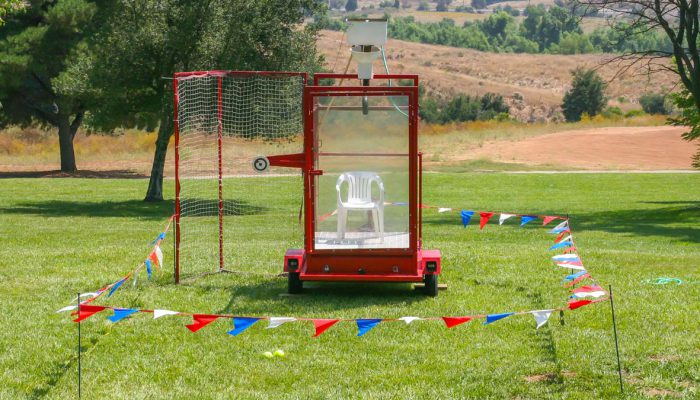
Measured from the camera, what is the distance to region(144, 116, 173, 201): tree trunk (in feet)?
93.3

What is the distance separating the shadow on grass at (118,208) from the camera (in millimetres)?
27359

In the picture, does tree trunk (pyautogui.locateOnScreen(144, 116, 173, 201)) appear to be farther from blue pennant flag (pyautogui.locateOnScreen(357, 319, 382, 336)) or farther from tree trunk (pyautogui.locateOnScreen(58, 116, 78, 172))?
blue pennant flag (pyautogui.locateOnScreen(357, 319, 382, 336))

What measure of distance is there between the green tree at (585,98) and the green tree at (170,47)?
57.4 meters

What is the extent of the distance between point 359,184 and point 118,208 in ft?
61.8

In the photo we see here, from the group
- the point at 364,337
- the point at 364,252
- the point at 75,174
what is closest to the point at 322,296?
the point at 364,252

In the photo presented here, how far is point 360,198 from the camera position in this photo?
40.0ft

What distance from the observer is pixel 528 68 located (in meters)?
120

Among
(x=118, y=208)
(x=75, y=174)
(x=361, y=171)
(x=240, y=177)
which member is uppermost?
(x=361, y=171)

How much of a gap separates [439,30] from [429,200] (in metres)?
133

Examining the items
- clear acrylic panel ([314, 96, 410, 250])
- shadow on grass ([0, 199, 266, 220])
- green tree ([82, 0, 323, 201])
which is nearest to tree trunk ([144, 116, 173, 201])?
green tree ([82, 0, 323, 201])

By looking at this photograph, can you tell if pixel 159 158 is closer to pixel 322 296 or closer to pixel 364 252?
pixel 322 296

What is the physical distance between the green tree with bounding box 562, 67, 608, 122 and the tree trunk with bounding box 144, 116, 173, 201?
188 feet

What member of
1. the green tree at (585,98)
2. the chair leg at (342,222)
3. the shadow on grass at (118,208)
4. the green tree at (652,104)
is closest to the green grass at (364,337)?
the chair leg at (342,222)

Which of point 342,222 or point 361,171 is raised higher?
point 361,171
